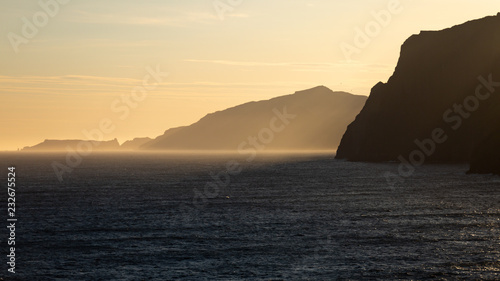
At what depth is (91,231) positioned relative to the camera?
2512 inches

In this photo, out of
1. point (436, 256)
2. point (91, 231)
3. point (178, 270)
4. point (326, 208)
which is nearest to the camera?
point (178, 270)

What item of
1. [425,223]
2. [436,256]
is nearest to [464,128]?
[425,223]

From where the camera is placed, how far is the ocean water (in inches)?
1788

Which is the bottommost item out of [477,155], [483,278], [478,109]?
[483,278]

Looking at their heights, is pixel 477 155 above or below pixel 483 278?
above

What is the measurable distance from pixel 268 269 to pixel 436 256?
14.8 meters

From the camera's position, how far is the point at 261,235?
60.5 m

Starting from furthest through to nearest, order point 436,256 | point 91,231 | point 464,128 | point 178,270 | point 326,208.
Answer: point 464,128
point 326,208
point 91,231
point 436,256
point 178,270

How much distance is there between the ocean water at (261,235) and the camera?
45.4m

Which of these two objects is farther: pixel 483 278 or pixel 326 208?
pixel 326 208

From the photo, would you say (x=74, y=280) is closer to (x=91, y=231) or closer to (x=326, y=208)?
(x=91, y=231)

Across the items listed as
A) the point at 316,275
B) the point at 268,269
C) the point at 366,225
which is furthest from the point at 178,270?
the point at 366,225

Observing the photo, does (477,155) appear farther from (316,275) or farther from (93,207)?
(316,275)

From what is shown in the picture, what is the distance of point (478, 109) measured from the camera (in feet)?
615
